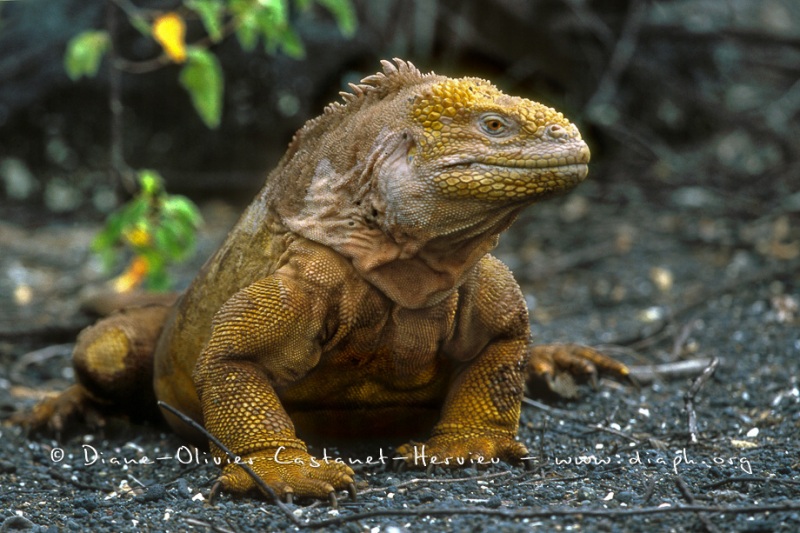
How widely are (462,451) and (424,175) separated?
130cm

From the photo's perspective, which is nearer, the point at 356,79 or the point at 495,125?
the point at 495,125

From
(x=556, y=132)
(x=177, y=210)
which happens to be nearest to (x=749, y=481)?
(x=556, y=132)

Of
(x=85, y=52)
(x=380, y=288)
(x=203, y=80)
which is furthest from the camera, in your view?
(x=85, y=52)

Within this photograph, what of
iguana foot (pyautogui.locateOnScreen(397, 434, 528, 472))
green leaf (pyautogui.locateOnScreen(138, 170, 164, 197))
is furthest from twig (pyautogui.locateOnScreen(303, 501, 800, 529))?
green leaf (pyautogui.locateOnScreen(138, 170, 164, 197))

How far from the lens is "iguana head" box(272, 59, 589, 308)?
4.27 metres

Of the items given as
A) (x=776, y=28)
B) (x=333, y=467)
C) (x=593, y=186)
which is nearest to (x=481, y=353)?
(x=333, y=467)

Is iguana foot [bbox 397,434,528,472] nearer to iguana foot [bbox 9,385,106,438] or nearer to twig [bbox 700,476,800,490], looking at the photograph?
twig [bbox 700,476,800,490]

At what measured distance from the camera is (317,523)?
399 cm

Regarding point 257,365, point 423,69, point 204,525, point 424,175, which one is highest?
point 423,69

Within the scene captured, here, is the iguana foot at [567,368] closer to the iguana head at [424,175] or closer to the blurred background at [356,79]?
the iguana head at [424,175]

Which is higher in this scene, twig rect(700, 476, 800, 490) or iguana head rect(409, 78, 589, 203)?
iguana head rect(409, 78, 589, 203)

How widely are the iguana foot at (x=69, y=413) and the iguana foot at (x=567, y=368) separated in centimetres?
261

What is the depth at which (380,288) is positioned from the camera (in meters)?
4.65

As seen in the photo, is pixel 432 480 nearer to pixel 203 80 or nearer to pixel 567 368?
pixel 567 368
